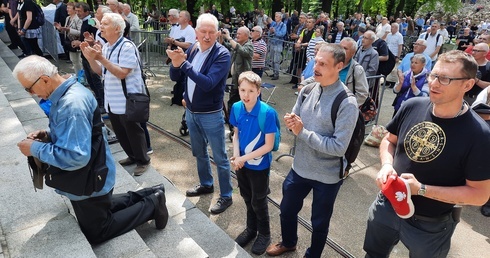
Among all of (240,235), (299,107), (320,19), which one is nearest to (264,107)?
(299,107)

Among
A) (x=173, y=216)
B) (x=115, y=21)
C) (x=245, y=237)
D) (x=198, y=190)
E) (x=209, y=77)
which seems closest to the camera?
(x=209, y=77)

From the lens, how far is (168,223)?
3.33 metres

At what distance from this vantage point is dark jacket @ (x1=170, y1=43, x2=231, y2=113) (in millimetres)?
3148

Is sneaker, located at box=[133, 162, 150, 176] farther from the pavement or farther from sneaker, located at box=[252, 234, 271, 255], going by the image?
sneaker, located at box=[252, 234, 271, 255]

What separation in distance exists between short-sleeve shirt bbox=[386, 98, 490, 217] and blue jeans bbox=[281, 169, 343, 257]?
599 millimetres

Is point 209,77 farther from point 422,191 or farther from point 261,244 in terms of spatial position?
Result: point 422,191

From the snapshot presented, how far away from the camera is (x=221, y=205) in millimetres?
3820

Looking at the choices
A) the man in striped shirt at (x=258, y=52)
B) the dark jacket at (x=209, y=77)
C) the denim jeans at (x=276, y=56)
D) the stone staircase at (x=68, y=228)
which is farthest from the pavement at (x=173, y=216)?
the denim jeans at (x=276, y=56)

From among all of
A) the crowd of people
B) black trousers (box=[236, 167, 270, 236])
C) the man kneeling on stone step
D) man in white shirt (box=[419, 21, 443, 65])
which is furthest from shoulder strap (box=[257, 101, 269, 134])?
man in white shirt (box=[419, 21, 443, 65])

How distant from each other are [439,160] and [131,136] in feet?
11.0

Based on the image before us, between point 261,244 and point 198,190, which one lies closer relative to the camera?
point 261,244

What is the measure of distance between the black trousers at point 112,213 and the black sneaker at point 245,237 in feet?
2.91

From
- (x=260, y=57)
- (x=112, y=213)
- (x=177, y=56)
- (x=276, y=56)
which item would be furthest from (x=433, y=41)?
(x=112, y=213)

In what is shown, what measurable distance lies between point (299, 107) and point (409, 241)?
1.29 m
